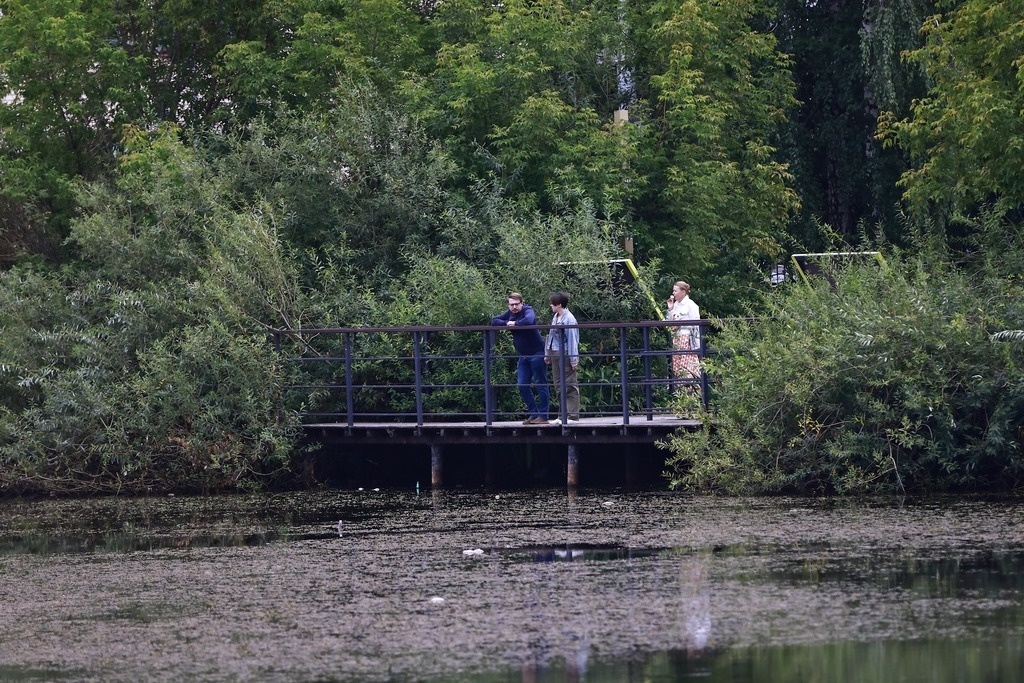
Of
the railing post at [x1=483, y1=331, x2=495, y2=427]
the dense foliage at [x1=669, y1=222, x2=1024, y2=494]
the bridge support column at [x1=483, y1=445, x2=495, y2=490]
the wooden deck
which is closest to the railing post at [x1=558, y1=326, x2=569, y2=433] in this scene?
the wooden deck

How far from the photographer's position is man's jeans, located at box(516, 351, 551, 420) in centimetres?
1939

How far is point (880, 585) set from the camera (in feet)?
35.7

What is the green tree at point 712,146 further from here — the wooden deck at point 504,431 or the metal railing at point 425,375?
the wooden deck at point 504,431

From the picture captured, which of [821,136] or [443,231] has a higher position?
[821,136]

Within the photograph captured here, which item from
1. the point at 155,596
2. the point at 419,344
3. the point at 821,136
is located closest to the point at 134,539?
the point at 155,596

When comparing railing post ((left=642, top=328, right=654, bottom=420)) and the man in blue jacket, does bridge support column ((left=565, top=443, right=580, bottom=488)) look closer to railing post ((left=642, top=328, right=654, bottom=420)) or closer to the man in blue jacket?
the man in blue jacket

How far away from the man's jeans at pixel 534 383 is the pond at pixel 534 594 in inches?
112

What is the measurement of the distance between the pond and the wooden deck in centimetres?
209

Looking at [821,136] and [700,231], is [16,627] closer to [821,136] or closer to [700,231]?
[700,231]

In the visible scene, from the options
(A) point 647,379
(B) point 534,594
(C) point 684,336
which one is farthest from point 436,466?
(B) point 534,594

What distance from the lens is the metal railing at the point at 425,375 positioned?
20250mm

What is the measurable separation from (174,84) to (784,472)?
1705cm

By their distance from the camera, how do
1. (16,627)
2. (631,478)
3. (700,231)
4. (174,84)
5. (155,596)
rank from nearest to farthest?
(16,627) < (155,596) < (631,478) < (700,231) < (174,84)

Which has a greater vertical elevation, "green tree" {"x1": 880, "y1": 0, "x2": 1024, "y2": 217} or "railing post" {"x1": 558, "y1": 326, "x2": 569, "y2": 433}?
"green tree" {"x1": 880, "y1": 0, "x2": 1024, "y2": 217}
